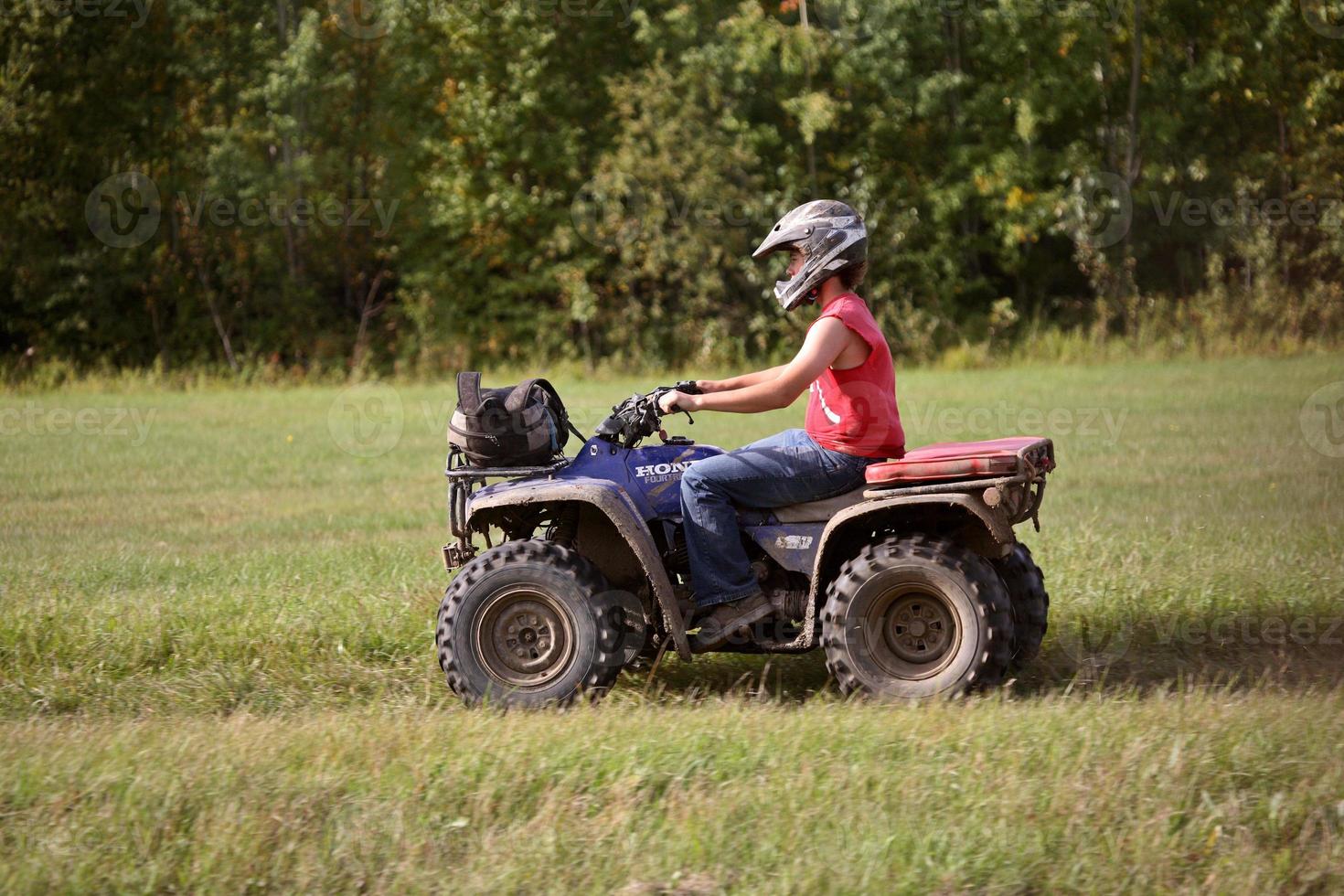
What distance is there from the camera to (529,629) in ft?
19.4

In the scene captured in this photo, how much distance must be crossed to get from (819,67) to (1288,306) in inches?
382

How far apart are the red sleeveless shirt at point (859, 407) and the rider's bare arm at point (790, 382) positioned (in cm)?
16

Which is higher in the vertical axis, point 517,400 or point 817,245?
point 817,245

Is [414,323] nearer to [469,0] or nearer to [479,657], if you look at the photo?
[469,0]

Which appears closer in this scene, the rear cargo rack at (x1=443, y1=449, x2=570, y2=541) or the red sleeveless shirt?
the red sleeveless shirt

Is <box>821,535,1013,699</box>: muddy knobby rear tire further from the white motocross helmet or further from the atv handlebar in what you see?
the white motocross helmet

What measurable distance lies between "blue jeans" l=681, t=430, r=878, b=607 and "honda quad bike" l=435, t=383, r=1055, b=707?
4.1 inches

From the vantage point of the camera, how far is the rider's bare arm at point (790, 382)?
5.59 m

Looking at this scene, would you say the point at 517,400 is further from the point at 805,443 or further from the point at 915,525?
the point at 915,525

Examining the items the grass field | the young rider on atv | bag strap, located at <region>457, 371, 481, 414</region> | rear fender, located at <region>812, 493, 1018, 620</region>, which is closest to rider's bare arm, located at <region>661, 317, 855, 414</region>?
the young rider on atv

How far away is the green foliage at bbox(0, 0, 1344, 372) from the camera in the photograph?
26.9 meters

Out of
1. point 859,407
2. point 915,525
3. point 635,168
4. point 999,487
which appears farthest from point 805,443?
point 635,168

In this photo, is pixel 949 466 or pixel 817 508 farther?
pixel 817 508

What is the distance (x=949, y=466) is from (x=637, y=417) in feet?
4.11
